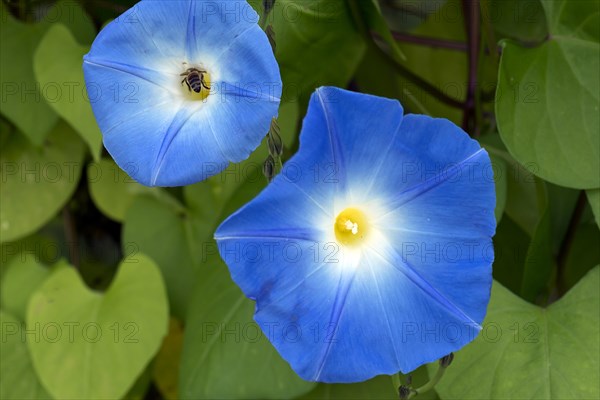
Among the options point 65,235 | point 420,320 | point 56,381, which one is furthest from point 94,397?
point 420,320

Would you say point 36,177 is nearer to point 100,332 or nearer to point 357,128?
point 100,332

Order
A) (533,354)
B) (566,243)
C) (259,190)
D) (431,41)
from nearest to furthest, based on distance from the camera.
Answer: (533,354), (259,190), (566,243), (431,41)

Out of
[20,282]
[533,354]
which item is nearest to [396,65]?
[533,354]

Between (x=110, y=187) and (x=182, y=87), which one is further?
(x=110, y=187)

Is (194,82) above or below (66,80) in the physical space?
above

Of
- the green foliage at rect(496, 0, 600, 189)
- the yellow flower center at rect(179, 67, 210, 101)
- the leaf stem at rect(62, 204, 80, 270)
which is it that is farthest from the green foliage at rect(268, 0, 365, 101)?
the leaf stem at rect(62, 204, 80, 270)

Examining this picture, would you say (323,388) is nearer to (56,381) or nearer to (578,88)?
(56,381)
